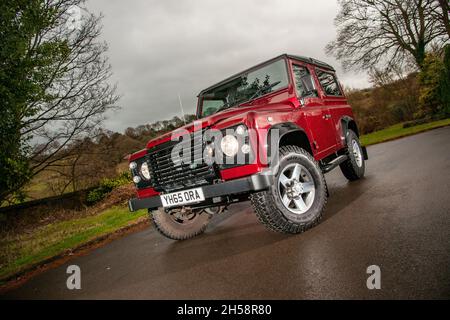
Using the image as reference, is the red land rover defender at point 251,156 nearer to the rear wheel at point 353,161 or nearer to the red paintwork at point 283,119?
the red paintwork at point 283,119

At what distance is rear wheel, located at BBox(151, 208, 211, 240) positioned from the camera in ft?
13.5

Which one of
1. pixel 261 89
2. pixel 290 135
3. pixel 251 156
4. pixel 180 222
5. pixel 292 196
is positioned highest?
pixel 261 89

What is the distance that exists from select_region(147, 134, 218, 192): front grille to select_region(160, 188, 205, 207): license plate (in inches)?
4.1

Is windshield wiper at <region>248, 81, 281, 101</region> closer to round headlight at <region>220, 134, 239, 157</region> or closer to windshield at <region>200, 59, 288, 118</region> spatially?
windshield at <region>200, 59, 288, 118</region>

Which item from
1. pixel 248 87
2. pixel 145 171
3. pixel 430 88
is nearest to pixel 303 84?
pixel 248 87

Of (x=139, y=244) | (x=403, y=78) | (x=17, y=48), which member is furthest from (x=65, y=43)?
(x=403, y=78)

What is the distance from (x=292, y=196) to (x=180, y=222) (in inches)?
73.5

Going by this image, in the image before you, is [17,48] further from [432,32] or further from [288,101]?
[432,32]

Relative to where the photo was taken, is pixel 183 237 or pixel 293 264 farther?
pixel 183 237

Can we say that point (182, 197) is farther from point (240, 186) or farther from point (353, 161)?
point (353, 161)

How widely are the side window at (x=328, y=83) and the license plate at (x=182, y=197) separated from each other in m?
3.22

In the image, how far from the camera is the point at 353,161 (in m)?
5.58

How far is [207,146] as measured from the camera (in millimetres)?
3145
